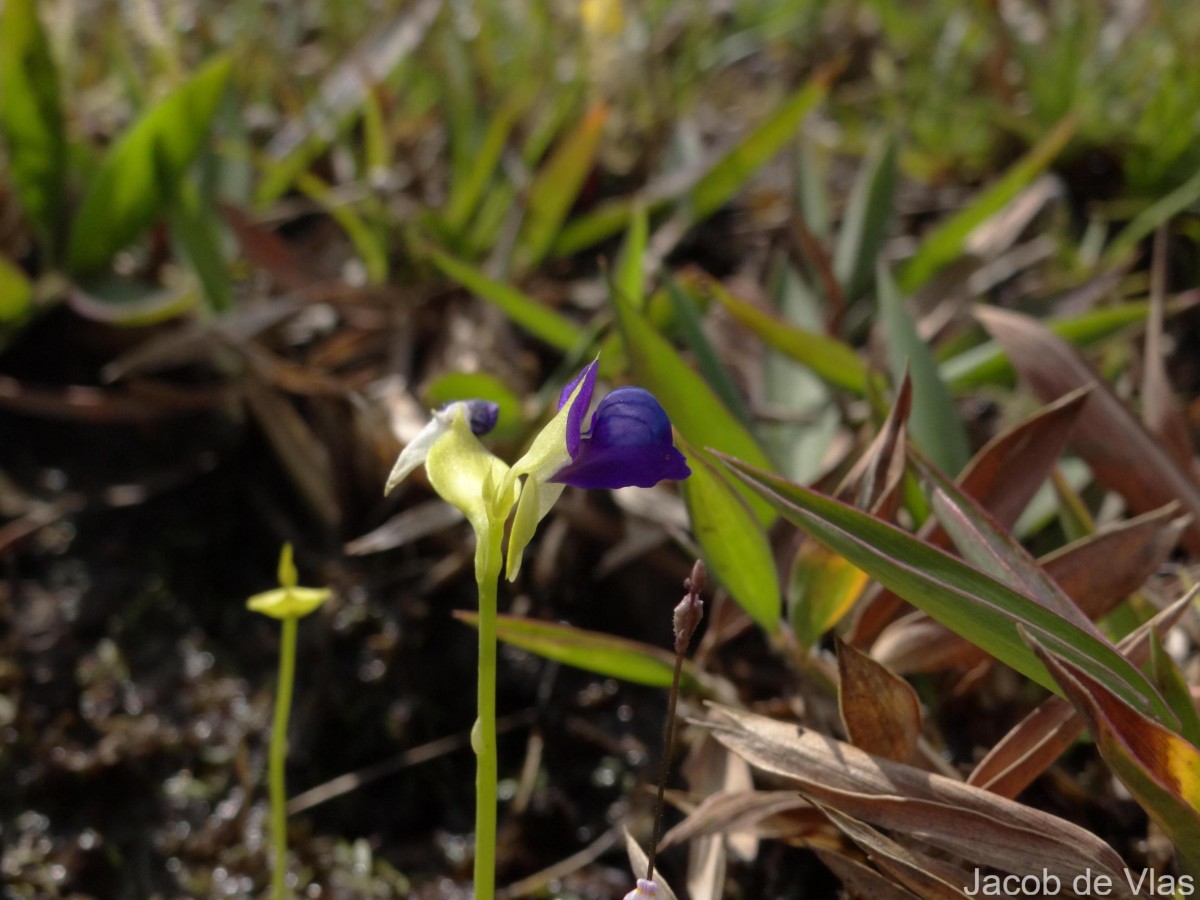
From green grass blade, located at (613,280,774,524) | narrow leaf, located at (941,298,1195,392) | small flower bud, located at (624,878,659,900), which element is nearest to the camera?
small flower bud, located at (624,878,659,900)

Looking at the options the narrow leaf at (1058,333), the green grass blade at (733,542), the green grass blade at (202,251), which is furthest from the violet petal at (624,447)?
the green grass blade at (202,251)

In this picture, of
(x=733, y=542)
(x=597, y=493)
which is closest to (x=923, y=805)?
(x=733, y=542)

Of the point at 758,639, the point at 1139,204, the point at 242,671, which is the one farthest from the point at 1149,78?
the point at 242,671

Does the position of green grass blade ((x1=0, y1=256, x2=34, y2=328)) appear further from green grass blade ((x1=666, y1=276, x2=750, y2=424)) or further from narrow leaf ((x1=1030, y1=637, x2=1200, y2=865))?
narrow leaf ((x1=1030, y1=637, x2=1200, y2=865))

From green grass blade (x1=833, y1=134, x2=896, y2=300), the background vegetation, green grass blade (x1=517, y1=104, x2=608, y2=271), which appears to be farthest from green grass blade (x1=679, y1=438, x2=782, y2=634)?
green grass blade (x1=517, y1=104, x2=608, y2=271)

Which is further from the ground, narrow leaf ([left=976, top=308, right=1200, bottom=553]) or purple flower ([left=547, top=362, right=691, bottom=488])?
purple flower ([left=547, top=362, right=691, bottom=488])

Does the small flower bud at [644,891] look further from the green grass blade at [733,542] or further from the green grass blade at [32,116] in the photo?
the green grass blade at [32,116]

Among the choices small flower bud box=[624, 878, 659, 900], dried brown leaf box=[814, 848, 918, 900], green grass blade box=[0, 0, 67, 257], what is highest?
green grass blade box=[0, 0, 67, 257]

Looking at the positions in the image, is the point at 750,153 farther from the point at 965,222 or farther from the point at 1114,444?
the point at 1114,444
